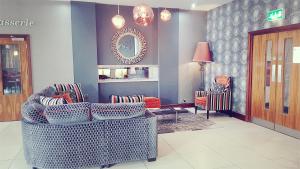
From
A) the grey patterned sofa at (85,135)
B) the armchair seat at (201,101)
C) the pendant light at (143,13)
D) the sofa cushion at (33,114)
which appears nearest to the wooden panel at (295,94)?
the armchair seat at (201,101)

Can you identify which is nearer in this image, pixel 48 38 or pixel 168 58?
pixel 48 38

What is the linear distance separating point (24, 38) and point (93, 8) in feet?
6.10

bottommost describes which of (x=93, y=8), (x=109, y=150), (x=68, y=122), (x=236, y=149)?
(x=236, y=149)

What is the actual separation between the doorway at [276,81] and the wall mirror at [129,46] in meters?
2.98

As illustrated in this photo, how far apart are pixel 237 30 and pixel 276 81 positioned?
167cm

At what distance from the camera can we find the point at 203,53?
687 centimetres

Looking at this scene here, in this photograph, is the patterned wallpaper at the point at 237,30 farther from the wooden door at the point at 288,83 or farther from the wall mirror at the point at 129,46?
the wall mirror at the point at 129,46

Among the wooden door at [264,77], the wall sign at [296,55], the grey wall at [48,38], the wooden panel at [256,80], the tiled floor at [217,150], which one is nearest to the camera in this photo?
the tiled floor at [217,150]

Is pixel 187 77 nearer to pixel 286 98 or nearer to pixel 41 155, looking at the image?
pixel 286 98

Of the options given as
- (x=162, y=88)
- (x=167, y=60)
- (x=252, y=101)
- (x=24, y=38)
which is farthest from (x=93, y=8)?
(x=252, y=101)

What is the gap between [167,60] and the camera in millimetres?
7031

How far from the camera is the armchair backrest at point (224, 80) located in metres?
6.07

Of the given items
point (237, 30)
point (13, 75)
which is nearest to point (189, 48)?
point (237, 30)

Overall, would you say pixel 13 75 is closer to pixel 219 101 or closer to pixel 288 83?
pixel 219 101
